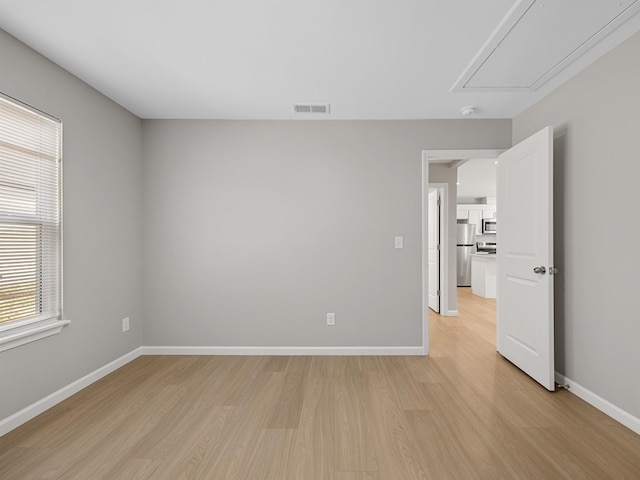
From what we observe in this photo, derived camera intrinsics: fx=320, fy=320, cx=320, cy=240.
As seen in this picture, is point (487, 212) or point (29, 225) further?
point (487, 212)

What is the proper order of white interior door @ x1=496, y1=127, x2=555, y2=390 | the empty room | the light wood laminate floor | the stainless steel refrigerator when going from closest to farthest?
the light wood laminate floor → the empty room → white interior door @ x1=496, y1=127, x2=555, y2=390 → the stainless steel refrigerator

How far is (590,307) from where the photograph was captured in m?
2.37

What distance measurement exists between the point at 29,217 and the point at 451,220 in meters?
5.05

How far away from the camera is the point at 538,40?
6.67 ft

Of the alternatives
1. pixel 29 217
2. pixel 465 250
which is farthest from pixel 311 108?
pixel 465 250

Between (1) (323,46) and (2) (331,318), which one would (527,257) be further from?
(1) (323,46)

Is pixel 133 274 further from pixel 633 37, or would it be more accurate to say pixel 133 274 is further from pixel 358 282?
pixel 633 37

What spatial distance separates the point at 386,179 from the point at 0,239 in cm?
308

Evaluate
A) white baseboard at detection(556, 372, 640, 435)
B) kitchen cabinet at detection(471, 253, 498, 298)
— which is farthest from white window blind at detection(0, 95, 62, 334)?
kitchen cabinet at detection(471, 253, 498, 298)

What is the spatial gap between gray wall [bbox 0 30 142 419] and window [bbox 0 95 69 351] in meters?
0.07

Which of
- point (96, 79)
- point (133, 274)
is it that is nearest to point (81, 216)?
point (133, 274)

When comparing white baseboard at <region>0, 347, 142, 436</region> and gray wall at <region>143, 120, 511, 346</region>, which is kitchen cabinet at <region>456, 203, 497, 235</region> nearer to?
gray wall at <region>143, 120, 511, 346</region>

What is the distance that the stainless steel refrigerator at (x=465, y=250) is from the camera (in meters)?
8.52

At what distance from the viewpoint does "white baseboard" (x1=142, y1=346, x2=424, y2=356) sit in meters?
3.35
